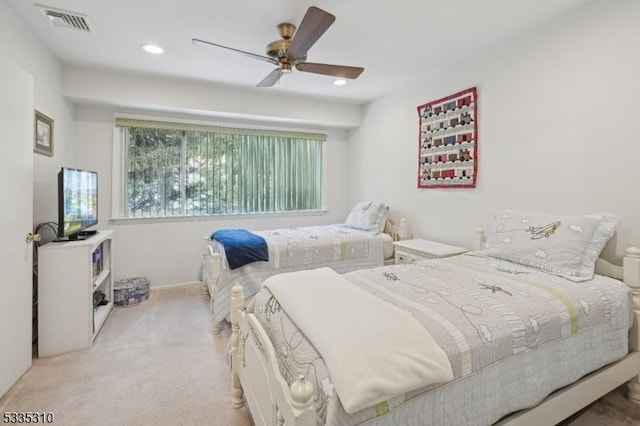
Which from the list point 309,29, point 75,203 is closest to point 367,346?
point 309,29

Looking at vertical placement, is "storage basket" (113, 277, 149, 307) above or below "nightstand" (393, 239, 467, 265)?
below

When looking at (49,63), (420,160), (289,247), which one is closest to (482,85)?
(420,160)

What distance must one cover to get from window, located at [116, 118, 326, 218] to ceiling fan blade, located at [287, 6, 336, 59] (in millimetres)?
2180

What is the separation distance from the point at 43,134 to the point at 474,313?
3462 mm

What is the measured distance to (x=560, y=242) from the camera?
196 cm

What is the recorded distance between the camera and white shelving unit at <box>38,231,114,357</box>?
2.31m

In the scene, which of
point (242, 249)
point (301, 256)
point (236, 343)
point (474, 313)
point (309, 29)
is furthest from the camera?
point (301, 256)

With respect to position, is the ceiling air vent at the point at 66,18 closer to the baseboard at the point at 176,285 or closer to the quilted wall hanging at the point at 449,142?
the baseboard at the point at 176,285

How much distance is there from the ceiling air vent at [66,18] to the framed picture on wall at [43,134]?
74 cm

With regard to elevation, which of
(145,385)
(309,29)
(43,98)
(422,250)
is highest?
(309,29)

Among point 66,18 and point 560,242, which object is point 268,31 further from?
point 560,242

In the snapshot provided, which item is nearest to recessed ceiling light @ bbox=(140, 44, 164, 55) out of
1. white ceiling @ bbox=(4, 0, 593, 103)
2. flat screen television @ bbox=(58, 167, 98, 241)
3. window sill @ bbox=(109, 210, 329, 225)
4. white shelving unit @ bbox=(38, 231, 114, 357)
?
white ceiling @ bbox=(4, 0, 593, 103)

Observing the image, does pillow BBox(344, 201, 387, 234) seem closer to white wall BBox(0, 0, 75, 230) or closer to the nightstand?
the nightstand

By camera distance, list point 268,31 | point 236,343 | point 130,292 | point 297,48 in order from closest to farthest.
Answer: point 236,343, point 297,48, point 268,31, point 130,292
